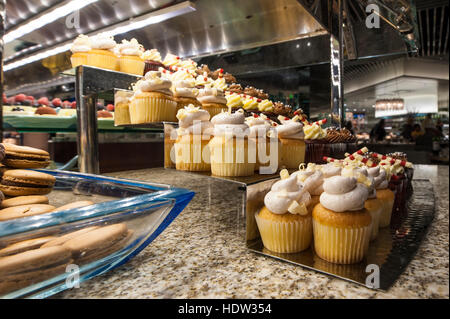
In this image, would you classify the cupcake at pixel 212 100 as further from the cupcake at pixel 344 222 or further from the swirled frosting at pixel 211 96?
the cupcake at pixel 344 222

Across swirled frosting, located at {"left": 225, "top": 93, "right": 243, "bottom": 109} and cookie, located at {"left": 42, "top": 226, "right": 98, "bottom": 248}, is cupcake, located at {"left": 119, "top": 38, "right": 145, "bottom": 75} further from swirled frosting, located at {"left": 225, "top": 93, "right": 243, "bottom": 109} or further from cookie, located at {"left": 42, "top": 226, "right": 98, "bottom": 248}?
cookie, located at {"left": 42, "top": 226, "right": 98, "bottom": 248}

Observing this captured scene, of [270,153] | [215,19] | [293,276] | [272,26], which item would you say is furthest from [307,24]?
[293,276]

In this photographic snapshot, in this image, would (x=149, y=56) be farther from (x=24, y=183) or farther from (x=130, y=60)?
(x=24, y=183)

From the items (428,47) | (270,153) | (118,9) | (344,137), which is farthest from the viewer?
(428,47)

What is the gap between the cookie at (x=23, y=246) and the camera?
1.52 ft

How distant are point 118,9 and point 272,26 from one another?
122cm

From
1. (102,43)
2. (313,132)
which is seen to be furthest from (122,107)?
(313,132)

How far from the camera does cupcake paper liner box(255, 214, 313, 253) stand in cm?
83

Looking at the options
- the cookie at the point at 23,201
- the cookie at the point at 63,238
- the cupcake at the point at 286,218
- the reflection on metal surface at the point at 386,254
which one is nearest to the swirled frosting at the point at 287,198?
the cupcake at the point at 286,218

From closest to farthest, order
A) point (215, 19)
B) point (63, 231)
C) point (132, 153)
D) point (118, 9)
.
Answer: point (63, 231) < point (118, 9) < point (215, 19) < point (132, 153)

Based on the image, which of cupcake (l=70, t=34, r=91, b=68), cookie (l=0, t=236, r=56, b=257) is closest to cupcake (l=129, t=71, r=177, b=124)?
cupcake (l=70, t=34, r=91, b=68)

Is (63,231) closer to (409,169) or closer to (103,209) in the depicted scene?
(103,209)

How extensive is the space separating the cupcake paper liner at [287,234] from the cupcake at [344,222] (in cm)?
5

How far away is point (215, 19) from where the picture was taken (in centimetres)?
231
